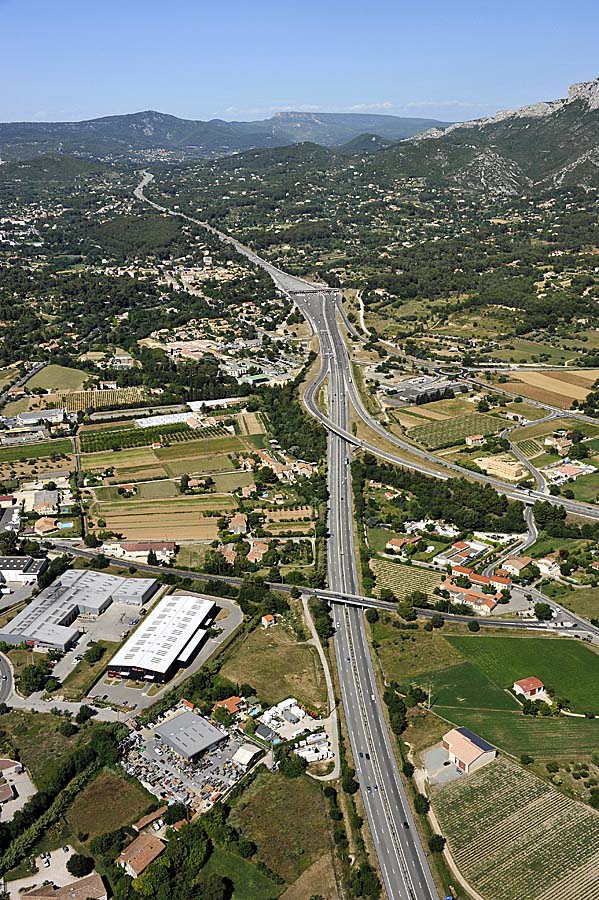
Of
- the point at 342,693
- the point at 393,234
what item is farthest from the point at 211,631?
the point at 393,234

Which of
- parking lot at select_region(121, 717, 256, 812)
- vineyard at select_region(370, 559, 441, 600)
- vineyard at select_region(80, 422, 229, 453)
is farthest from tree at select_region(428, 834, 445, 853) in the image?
vineyard at select_region(80, 422, 229, 453)

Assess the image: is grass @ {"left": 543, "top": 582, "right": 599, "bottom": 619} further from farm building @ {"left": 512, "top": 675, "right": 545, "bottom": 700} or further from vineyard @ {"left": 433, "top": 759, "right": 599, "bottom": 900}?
vineyard @ {"left": 433, "top": 759, "right": 599, "bottom": 900}

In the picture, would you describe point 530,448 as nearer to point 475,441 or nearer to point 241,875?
point 475,441

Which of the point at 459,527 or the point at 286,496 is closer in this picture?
the point at 459,527

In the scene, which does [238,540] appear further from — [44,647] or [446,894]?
[446,894]

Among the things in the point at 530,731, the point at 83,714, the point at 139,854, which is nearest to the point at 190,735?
the point at 83,714

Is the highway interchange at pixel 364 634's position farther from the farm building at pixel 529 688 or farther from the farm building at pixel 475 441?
the farm building at pixel 529 688
